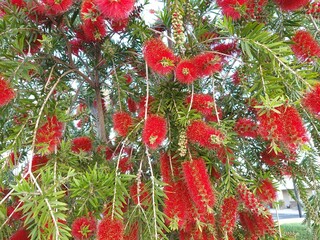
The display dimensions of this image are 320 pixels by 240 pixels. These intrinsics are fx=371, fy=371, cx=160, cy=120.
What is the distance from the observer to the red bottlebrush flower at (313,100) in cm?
71

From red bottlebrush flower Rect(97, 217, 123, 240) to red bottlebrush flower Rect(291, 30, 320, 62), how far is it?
62 centimetres

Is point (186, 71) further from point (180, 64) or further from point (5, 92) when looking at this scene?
point (5, 92)

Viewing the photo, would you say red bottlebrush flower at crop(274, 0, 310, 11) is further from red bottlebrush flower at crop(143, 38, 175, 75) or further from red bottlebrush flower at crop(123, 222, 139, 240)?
red bottlebrush flower at crop(123, 222, 139, 240)

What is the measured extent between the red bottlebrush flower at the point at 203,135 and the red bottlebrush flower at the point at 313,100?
189 millimetres

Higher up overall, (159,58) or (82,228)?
(159,58)

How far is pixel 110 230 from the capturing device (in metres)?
0.71

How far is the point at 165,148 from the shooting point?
3.21 feet

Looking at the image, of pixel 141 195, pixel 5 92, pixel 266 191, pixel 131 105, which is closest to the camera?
pixel 5 92

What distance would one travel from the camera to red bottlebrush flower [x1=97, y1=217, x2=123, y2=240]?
69 cm

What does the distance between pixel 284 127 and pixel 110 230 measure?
0.38 metres

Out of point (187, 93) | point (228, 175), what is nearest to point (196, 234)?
point (228, 175)

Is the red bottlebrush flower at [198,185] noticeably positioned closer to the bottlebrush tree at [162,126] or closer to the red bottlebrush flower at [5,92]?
the bottlebrush tree at [162,126]

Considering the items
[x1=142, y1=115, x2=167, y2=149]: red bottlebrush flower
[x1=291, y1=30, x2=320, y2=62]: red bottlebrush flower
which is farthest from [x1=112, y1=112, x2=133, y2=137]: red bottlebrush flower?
[x1=291, y1=30, x2=320, y2=62]: red bottlebrush flower

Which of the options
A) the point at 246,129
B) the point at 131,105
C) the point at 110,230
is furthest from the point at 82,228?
the point at 131,105
